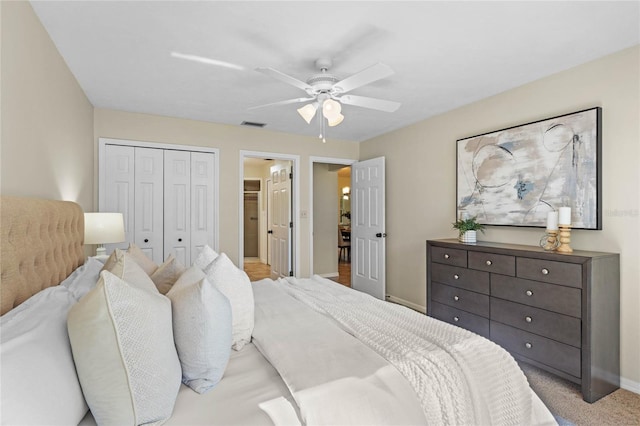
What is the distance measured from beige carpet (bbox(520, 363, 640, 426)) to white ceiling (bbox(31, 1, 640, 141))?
7.98 feet

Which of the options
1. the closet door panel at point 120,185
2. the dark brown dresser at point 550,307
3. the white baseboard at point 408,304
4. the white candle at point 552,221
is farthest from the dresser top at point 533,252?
the closet door panel at point 120,185

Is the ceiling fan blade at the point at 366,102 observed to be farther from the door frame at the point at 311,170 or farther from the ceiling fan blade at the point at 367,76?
the door frame at the point at 311,170

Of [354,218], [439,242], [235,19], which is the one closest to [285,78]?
[235,19]

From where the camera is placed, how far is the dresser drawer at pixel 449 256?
9.87 ft

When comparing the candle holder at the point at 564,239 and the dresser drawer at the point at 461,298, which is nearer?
the candle holder at the point at 564,239

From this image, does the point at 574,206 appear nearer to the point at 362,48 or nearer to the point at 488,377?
the point at 488,377

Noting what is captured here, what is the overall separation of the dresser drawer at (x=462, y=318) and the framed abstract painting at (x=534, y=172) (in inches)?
36.6

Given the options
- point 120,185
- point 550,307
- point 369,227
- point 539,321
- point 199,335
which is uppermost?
point 120,185

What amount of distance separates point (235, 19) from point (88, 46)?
1144 mm

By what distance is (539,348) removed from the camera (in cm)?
239

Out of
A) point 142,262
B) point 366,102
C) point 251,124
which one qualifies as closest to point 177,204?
point 251,124

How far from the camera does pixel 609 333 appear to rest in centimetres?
226

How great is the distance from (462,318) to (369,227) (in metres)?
2.04

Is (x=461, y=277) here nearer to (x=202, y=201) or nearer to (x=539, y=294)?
(x=539, y=294)
